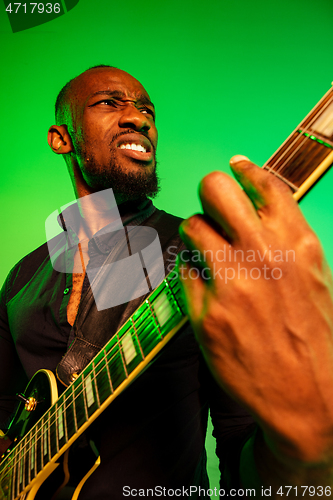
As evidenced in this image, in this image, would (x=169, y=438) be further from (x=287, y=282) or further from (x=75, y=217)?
(x=75, y=217)

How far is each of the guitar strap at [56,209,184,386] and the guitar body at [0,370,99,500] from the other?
7 centimetres

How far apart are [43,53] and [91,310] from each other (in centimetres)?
220

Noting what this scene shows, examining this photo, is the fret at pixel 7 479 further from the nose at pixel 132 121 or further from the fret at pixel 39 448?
the nose at pixel 132 121

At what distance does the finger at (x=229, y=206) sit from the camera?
0.26 metres

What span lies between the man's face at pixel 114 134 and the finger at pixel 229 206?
77 cm

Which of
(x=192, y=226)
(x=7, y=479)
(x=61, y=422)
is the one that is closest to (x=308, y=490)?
(x=192, y=226)

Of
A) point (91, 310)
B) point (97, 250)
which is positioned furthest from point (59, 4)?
point (91, 310)

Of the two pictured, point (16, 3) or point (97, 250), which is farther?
point (16, 3)

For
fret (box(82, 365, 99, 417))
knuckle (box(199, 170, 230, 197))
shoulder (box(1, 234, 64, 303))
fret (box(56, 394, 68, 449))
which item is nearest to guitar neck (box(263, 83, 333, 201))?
knuckle (box(199, 170, 230, 197))

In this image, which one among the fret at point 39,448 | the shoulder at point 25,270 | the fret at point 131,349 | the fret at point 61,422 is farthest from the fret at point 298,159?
the shoulder at point 25,270

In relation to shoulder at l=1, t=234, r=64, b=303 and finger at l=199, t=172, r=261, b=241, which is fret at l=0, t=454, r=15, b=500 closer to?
shoulder at l=1, t=234, r=64, b=303

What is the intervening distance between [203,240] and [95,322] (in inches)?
22.9

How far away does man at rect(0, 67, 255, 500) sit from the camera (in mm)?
639

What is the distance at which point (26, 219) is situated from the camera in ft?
6.15
